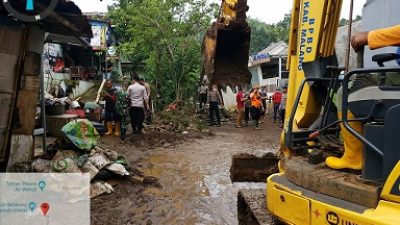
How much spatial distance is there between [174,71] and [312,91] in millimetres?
13130

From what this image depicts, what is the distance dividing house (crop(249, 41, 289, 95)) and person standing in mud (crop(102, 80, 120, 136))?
652 inches

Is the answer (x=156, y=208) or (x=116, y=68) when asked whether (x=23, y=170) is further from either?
(x=116, y=68)

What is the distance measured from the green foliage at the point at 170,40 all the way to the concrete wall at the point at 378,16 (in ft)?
28.5

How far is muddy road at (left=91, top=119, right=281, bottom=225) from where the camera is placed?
16.9 feet

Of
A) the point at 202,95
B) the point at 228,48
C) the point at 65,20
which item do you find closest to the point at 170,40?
the point at 202,95

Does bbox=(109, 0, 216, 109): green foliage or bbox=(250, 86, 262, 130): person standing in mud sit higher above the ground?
bbox=(109, 0, 216, 109): green foliage

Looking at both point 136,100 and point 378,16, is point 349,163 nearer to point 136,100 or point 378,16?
point 378,16

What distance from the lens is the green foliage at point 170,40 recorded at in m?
16.8

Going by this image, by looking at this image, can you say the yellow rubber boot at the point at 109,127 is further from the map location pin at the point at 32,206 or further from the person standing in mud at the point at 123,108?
the map location pin at the point at 32,206

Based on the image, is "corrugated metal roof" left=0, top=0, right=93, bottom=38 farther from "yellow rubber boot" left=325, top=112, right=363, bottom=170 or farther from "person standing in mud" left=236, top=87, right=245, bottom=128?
"person standing in mud" left=236, top=87, right=245, bottom=128

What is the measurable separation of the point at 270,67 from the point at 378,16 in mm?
Result: 20106

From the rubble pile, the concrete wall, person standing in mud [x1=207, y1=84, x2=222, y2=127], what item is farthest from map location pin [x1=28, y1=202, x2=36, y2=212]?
person standing in mud [x1=207, y1=84, x2=222, y2=127]

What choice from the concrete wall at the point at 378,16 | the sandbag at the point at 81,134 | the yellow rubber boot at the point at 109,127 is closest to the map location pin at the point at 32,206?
the sandbag at the point at 81,134

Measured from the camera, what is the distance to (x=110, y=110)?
1101 cm
